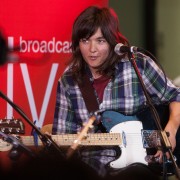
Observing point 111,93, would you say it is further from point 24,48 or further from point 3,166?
point 3,166

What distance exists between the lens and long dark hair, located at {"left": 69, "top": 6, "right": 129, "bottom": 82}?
2.97 meters

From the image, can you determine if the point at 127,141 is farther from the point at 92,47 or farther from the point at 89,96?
the point at 92,47

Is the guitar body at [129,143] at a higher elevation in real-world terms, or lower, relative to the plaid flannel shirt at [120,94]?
lower

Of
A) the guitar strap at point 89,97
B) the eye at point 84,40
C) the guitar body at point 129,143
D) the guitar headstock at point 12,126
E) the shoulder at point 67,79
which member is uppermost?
the eye at point 84,40

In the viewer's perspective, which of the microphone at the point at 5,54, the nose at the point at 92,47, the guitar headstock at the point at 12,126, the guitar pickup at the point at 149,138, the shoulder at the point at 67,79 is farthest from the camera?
the shoulder at the point at 67,79

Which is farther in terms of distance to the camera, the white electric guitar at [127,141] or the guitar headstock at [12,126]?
the white electric guitar at [127,141]

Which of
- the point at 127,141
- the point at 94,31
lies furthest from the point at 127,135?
the point at 94,31

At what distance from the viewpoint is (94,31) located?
2.97 metres

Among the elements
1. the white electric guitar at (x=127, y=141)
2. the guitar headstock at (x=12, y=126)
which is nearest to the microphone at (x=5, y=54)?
the guitar headstock at (x=12, y=126)

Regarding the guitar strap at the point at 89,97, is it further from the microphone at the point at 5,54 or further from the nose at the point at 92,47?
the microphone at the point at 5,54

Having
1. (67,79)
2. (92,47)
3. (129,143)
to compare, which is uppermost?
(92,47)

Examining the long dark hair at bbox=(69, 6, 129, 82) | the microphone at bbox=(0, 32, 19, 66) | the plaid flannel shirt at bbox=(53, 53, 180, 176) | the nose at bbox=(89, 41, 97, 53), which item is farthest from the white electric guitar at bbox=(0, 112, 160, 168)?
the microphone at bbox=(0, 32, 19, 66)

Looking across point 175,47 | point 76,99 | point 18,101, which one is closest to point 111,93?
point 76,99

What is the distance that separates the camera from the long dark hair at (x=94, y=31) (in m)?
2.97
